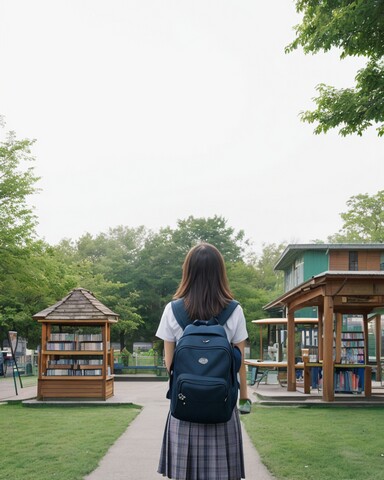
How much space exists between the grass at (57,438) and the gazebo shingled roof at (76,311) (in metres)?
2.29

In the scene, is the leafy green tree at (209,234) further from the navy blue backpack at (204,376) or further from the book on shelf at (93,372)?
the navy blue backpack at (204,376)

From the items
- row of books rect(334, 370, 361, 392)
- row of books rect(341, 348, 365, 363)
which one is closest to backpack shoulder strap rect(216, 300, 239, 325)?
row of books rect(334, 370, 361, 392)

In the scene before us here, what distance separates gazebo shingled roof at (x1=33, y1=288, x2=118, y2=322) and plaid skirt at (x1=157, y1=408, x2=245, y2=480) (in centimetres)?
1378

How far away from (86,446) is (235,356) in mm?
6379

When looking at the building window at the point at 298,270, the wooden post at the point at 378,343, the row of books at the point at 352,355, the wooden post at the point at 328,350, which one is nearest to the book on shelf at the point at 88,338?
the wooden post at the point at 328,350

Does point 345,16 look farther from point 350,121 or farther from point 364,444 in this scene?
point 364,444

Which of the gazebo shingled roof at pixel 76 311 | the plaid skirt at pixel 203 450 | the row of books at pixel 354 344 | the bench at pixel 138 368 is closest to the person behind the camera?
the plaid skirt at pixel 203 450

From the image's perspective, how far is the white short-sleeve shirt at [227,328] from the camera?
12.7ft

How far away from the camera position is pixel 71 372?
17781 mm

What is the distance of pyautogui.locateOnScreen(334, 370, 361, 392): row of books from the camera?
1819cm

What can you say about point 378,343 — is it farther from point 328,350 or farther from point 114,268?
point 114,268

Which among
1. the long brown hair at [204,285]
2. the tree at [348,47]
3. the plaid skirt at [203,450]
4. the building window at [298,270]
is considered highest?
the tree at [348,47]

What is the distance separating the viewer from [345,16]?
12.1m

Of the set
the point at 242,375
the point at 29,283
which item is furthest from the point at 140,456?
the point at 29,283
